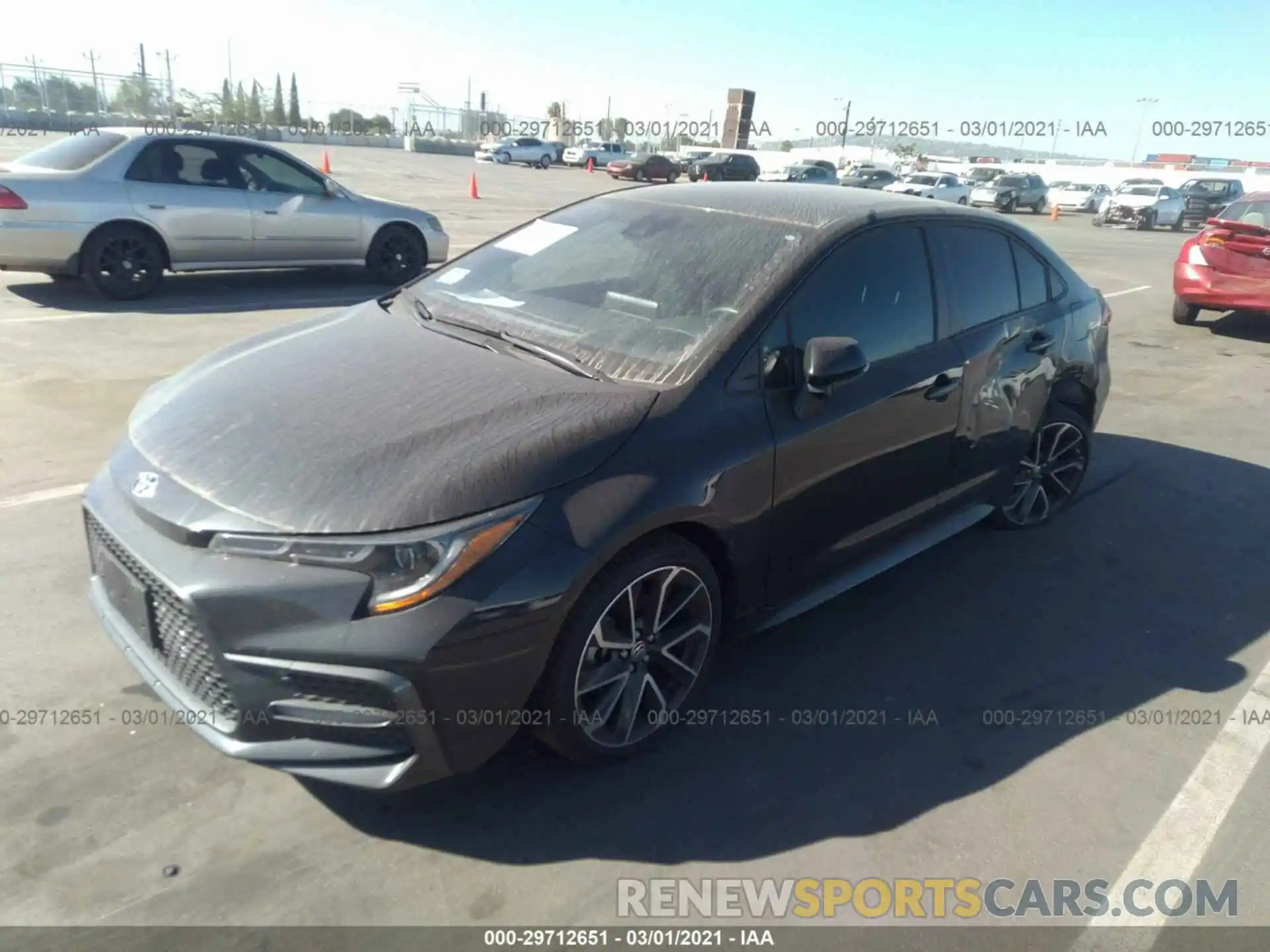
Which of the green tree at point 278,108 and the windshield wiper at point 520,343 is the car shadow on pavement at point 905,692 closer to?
the windshield wiper at point 520,343

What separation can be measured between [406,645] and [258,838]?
79 centimetres

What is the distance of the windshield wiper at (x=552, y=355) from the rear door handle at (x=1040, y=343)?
7.93 ft

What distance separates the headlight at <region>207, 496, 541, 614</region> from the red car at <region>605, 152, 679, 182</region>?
39010 millimetres

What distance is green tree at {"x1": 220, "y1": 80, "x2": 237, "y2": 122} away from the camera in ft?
199

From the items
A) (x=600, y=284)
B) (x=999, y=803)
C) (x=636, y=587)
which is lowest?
(x=999, y=803)

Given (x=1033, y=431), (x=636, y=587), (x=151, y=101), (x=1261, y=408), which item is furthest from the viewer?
(x=151, y=101)

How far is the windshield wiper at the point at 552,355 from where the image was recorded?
3115 millimetres

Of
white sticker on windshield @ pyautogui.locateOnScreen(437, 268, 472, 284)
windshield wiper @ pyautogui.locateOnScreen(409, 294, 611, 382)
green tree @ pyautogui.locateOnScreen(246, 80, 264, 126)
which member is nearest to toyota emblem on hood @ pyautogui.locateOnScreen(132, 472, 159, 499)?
windshield wiper @ pyautogui.locateOnScreen(409, 294, 611, 382)

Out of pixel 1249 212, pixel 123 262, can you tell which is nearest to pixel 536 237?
pixel 123 262

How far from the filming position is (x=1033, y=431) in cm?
473

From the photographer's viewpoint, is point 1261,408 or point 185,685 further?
point 1261,408

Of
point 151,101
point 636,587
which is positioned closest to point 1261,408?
point 636,587

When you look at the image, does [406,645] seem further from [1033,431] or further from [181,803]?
[1033,431]

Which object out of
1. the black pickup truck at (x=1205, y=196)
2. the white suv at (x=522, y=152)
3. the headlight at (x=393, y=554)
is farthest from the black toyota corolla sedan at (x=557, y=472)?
the white suv at (x=522, y=152)
